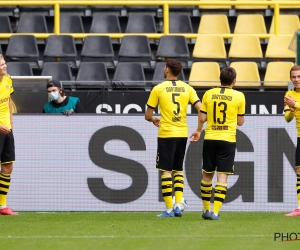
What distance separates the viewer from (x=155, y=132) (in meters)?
12.2

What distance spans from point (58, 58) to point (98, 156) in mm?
4545

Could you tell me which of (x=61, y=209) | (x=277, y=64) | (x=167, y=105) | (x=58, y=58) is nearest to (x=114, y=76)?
(x=58, y=58)

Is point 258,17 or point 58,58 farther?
point 258,17

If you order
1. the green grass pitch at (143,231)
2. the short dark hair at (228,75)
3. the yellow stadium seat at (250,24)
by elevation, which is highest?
the yellow stadium seat at (250,24)

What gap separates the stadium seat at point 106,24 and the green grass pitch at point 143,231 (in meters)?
6.34

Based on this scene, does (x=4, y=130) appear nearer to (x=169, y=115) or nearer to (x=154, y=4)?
(x=169, y=115)

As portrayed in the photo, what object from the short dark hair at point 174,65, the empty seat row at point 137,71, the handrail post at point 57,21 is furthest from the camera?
the handrail post at point 57,21

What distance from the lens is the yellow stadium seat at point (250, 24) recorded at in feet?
56.9

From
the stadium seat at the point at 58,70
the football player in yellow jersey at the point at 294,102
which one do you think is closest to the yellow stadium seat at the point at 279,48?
the stadium seat at the point at 58,70

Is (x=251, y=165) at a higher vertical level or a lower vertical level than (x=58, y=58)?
lower

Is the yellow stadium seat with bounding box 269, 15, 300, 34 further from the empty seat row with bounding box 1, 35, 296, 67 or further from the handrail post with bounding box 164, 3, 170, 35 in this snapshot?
the handrail post with bounding box 164, 3, 170, 35

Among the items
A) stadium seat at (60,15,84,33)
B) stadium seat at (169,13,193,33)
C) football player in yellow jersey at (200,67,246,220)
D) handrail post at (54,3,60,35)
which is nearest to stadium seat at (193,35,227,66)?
stadium seat at (169,13,193,33)

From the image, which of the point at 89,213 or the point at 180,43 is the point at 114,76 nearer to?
the point at 180,43

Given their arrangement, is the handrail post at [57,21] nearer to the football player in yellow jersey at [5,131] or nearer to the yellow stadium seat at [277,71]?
the yellow stadium seat at [277,71]
